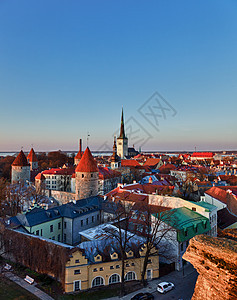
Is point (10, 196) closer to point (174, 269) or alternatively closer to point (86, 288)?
point (86, 288)

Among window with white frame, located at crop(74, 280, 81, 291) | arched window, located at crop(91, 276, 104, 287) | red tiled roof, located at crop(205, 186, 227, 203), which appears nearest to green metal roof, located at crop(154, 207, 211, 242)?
arched window, located at crop(91, 276, 104, 287)

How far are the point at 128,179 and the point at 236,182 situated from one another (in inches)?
855

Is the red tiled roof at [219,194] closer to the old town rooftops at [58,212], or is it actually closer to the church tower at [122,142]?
the old town rooftops at [58,212]

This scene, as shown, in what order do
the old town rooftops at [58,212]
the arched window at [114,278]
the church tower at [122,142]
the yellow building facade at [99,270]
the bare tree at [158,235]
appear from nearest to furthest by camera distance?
1. the yellow building facade at [99,270]
2. the arched window at [114,278]
3. the bare tree at [158,235]
4. the old town rooftops at [58,212]
5. the church tower at [122,142]

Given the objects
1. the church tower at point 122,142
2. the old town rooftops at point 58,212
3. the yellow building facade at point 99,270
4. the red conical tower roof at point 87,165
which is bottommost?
the yellow building facade at point 99,270

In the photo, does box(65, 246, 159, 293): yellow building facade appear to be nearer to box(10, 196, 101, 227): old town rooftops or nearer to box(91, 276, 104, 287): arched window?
box(91, 276, 104, 287): arched window

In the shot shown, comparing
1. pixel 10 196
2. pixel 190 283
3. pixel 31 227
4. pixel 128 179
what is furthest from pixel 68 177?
pixel 190 283

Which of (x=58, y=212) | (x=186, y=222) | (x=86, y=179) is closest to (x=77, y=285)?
(x=58, y=212)

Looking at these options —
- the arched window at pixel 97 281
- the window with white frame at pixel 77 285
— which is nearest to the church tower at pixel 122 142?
the arched window at pixel 97 281

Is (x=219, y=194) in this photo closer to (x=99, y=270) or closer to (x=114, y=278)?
(x=114, y=278)

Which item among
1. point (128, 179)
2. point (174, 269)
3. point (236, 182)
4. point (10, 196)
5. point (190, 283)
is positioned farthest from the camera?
point (128, 179)

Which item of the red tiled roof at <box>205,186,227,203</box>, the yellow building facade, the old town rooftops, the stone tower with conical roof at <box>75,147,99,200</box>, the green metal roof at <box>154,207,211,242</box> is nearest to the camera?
the yellow building facade

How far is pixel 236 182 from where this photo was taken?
130 ft

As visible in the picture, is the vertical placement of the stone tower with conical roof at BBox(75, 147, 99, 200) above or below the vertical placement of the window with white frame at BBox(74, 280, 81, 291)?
above
